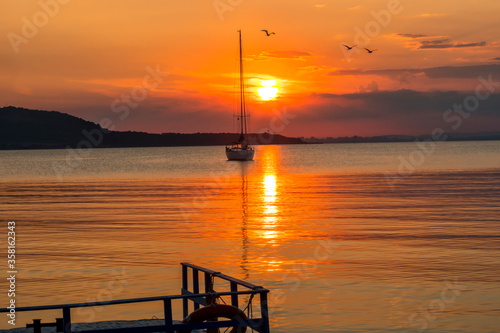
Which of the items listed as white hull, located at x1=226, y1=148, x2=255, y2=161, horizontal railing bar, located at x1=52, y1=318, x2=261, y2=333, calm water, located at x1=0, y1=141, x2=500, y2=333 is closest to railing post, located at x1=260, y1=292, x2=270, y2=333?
horizontal railing bar, located at x1=52, y1=318, x2=261, y2=333

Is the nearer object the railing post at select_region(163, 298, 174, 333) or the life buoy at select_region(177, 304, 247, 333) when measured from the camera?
the railing post at select_region(163, 298, 174, 333)

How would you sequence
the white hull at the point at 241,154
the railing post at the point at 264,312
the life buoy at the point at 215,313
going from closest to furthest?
the railing post at the point at 264,312 < the life buoy at the point at 215,313 < the white hull at the point at 241,154

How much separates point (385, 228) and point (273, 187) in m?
45.3

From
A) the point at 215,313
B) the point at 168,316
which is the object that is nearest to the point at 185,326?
the point at 215,313

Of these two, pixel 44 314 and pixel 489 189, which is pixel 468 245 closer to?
pixel 44 314

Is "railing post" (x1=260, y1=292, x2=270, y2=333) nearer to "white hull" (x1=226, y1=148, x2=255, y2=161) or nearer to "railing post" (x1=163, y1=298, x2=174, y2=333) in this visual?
"railing post" (x1=163, y1=298, x2=174, y2=333)

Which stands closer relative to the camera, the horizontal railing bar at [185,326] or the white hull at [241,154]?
the horizontal railing bar at [185,326]

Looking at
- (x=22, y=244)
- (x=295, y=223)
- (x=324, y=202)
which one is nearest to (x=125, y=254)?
(x=22, y=244)

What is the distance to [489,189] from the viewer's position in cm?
7031

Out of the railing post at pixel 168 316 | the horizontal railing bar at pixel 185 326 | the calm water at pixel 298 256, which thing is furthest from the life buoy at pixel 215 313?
the calm water at pixel 298 256

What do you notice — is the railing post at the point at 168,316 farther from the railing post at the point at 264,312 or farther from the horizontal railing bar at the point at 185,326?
the railing post at the point at 264,312

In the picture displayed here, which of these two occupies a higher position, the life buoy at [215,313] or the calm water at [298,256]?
the calm water at [298,256]

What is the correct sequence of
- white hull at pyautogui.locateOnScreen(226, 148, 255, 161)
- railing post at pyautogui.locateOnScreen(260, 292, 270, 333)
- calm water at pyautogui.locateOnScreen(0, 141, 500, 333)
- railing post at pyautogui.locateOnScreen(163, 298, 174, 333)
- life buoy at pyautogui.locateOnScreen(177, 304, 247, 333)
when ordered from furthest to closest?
white hull at pyautogui.locateOnScreen(226, 148, 255, 161) → calm water at pyautogui.locateOnScreen(0, 141, 500, 333) → life buoy at pyautogui.locateOnScreen(177, 304, 247, 333) → railing post at pyautogui.locateOnScreen(260, 292, 270, 333) → railing post at pyautogui.locateOnScreen(163, 298, 174, 333)

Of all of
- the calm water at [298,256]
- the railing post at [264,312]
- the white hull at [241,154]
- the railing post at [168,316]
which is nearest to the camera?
the railing post at [168,316]
